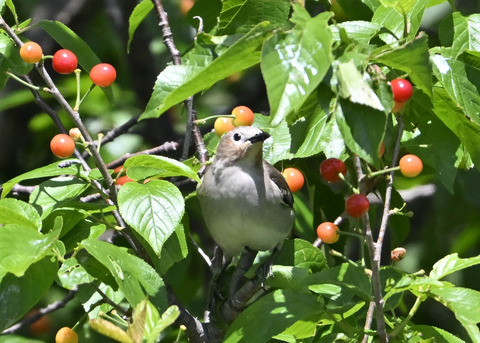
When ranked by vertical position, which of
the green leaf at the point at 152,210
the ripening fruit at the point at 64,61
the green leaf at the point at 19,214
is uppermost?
the ripening fruit at the point at 64,61

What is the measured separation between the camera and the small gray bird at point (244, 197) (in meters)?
4.13

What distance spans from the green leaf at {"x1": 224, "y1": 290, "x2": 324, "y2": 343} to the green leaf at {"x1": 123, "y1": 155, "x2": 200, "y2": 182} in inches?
21.2

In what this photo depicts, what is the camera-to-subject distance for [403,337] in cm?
327

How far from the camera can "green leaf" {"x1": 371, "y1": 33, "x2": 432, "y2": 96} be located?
9.04ft

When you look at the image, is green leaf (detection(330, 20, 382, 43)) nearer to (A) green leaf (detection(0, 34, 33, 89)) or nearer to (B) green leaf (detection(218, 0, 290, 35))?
(B) green leaf (detection(218, 0, 290, 35))

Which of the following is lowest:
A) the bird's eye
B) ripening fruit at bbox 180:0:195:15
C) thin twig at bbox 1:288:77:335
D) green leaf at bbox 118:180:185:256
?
thin twig at bbox 1:288:77:335

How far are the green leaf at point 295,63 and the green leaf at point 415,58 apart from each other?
0.24 meters

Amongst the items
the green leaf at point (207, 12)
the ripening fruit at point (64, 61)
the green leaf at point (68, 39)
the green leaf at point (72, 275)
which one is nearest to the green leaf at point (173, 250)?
the green leaf at point (72, 275)

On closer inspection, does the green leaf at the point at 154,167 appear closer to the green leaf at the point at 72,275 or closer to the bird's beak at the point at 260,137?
the green leaf at the point at 72,275

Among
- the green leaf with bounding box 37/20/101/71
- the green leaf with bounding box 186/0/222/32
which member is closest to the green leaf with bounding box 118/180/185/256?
the green leaf with bounding box 37/20/101/71

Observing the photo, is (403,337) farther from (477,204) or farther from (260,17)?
(477,204)

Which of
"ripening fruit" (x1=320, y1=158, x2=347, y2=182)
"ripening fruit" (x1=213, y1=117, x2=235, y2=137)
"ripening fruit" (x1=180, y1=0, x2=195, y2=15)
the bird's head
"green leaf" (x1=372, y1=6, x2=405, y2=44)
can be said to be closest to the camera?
"ripening fruit" (x1=320, y1=158, x2=347, y2=182)

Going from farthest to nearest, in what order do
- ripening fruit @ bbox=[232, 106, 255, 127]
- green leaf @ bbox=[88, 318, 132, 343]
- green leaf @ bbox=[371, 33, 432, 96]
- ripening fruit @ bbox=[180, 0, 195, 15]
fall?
ripening fruit @ bbox=[180, 0, 195, 15] → ripening fruit @ bbox=[232, 106, 255, 127] → green leaf @ bbox=[371, 33, 432, 96] → green leaf @ bbox=[88, 318, 132, 343]

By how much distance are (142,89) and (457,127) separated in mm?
3348
